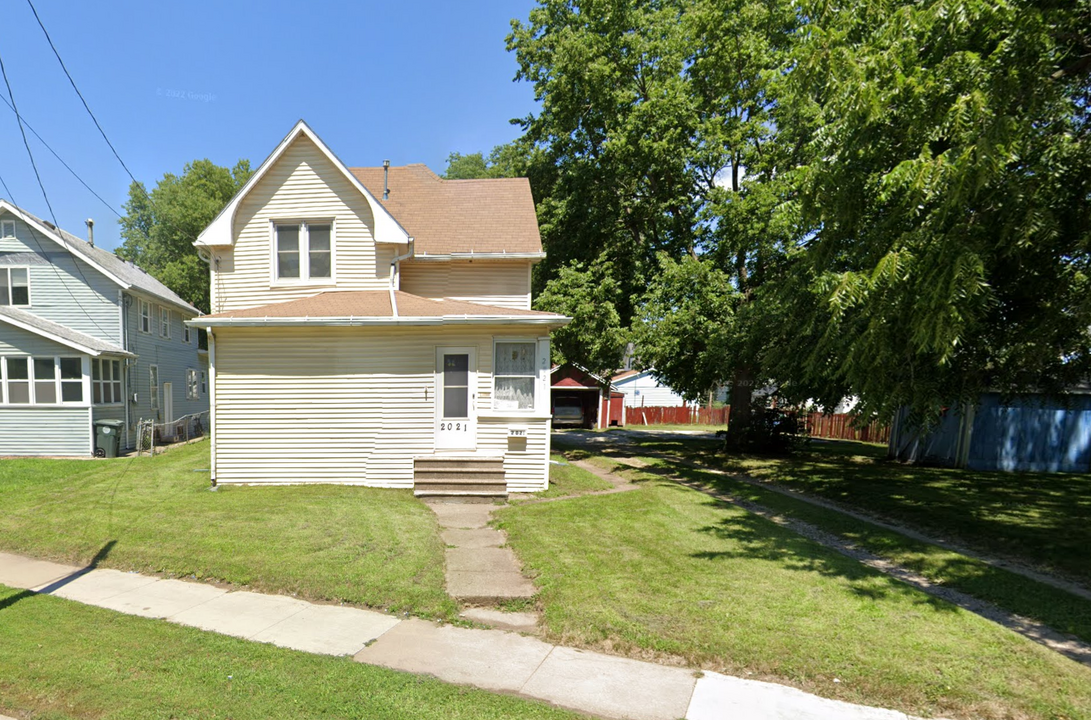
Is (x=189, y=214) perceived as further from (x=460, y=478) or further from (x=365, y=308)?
(x=460, y=478)

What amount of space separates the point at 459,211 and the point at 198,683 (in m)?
12.4

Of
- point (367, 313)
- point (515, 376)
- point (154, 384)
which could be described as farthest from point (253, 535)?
point (154, 384)

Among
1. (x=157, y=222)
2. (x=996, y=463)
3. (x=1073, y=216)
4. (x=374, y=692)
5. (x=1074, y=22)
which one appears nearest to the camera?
(x=374, y=692)

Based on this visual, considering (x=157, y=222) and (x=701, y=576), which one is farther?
(x=157, y=222)

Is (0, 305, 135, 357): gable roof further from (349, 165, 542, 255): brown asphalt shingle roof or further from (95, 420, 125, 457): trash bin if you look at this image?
(349, 165, 542, 255): brown asphalt shingle roof

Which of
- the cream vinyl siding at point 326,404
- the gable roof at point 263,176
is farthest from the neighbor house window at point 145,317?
the cream vinyl siding at point 326,404

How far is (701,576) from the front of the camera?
6445 millimetres

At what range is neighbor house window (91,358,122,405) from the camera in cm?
1736

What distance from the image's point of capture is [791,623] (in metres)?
5.21

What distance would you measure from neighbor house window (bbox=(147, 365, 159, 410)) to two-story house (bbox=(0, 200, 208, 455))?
4 cm

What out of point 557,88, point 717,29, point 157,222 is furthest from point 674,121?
point 157,222

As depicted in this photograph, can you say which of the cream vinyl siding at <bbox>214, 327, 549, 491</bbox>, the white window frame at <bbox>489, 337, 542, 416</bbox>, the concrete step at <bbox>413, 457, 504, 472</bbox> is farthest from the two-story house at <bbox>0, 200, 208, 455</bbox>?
the white window frame at <bbox>489, 337, 542, 416</bbox>

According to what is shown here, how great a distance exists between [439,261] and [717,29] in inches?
435

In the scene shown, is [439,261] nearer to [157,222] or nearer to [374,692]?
[374,692]
